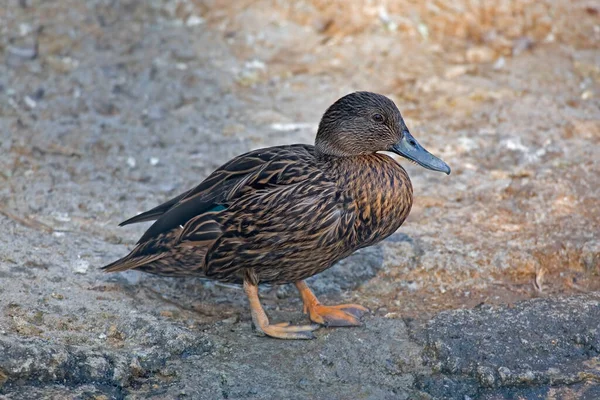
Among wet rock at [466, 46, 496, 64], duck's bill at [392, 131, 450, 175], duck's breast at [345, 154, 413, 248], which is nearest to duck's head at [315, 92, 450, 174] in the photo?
duck's bill at [392, 131, 450, 175]

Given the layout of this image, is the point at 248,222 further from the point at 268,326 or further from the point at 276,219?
the point at 268,326

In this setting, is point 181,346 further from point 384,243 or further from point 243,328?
point 384,243

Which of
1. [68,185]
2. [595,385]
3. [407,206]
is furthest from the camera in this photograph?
[68,185]

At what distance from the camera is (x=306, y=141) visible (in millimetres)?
6191

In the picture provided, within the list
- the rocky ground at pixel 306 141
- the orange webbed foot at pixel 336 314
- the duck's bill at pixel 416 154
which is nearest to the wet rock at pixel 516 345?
the rocky ground at pixel 306 141

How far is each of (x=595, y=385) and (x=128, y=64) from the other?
15.3 ft

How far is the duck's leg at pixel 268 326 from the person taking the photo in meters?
4.24

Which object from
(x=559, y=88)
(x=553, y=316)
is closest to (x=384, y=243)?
(x=553, y=316)

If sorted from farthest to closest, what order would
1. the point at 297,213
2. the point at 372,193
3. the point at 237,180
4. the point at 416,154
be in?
the point at 416,154 < the point at 237,180 < the point at 372,193 < the point at 297,213

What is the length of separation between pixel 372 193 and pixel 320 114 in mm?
2366

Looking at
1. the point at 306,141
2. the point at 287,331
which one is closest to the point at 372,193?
the point at 287,331

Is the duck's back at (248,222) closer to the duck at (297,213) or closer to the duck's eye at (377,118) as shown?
the duck at (297,213)

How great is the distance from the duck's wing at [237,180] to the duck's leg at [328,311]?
2.09 ft

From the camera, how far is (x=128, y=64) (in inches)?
280
